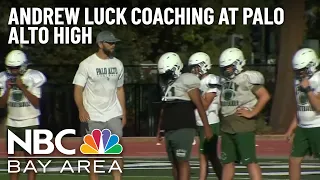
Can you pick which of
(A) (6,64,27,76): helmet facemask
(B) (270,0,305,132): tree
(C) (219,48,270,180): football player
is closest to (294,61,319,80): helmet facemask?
(C) (219,48,270,180): football player

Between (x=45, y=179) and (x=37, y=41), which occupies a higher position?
(x=37, y=41)

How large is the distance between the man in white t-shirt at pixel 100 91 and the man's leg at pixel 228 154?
1143 millimetres

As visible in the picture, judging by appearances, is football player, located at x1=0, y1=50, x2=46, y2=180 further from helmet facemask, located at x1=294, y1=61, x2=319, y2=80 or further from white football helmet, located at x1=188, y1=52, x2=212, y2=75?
helmet facemask, located at x1=294, y1=61, x2=319, y2=80

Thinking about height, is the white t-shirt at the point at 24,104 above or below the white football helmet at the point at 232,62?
below

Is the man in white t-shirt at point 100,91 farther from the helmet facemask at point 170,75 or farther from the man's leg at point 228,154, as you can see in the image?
the man's leg at point 228,154

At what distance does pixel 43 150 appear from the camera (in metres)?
13.2

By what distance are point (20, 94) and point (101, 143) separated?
118 centimetres

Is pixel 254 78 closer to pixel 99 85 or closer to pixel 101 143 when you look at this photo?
pixel 99 85

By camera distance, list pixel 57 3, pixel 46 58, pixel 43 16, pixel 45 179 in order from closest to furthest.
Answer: pixel 45 179 → pixel 43 16 → pixel 57 3 → pixel 46 58

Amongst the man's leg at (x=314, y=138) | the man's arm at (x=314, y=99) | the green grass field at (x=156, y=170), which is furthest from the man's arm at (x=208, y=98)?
the green grass field at (x=156, y=170)

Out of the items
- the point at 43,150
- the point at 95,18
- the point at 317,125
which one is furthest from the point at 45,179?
the point at 95,18

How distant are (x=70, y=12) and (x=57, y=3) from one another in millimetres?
387

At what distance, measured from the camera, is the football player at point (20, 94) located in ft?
32.5

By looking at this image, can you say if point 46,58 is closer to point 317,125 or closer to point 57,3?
point 57,3
